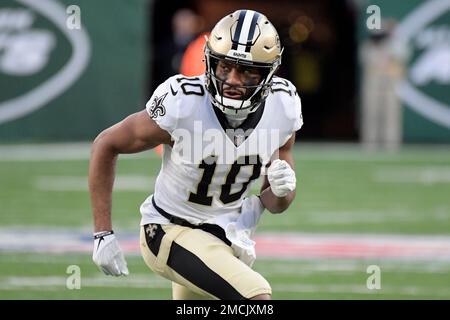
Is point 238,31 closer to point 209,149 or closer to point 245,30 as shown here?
point 245,30

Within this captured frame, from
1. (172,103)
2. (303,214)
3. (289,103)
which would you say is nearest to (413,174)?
(303,214)

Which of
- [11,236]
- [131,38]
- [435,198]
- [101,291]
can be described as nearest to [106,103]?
[131,38]

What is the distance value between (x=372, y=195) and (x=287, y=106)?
6.72 meters

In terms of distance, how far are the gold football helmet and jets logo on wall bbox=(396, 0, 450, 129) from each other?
1133cm

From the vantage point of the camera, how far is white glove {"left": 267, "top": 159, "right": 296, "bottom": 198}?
14.9ft

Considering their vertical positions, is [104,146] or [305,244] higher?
[104,146]

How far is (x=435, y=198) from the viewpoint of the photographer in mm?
11156

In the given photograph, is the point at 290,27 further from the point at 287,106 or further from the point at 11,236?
the point at 287,106

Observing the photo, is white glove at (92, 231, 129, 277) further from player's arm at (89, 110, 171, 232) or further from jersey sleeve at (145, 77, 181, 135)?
jersey sleeve at (145, 77, 181, 135)

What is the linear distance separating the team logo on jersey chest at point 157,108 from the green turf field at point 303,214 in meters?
2.19

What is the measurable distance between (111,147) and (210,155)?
1.31 ft

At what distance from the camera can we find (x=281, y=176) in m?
4.55

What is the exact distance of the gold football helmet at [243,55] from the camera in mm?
4602

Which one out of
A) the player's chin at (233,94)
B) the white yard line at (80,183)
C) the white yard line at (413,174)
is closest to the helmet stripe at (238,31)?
the player's chin at (233,94)
